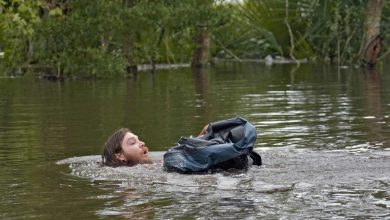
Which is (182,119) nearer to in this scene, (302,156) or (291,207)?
(302,156)

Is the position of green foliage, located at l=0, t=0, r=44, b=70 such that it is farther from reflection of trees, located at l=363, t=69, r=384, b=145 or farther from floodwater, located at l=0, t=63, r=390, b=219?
reflection of trees, located at l=363, t=69, r=384, b=145

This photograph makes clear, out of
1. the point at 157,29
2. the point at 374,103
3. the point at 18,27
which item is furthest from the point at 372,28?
the point at 374,103

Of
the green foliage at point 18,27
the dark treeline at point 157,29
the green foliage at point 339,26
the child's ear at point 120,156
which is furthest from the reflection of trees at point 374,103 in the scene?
the green foliage at point 18,27

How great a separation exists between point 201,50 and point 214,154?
30.3 meters

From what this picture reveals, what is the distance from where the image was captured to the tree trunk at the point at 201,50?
132 ft

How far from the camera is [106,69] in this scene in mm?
32094

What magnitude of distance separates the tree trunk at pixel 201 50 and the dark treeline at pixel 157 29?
0.04m

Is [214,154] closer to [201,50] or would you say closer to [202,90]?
[202,90]

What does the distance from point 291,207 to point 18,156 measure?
5.47 m

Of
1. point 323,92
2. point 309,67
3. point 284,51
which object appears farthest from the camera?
point 284,51

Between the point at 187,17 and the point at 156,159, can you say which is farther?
the point at 187,17

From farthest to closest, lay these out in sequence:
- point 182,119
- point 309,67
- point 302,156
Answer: point 309,67
point 182,119
point 302,156

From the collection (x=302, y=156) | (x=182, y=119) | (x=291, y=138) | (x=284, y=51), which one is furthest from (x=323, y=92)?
(x=284, y=51)

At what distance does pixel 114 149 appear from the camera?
1234cm
